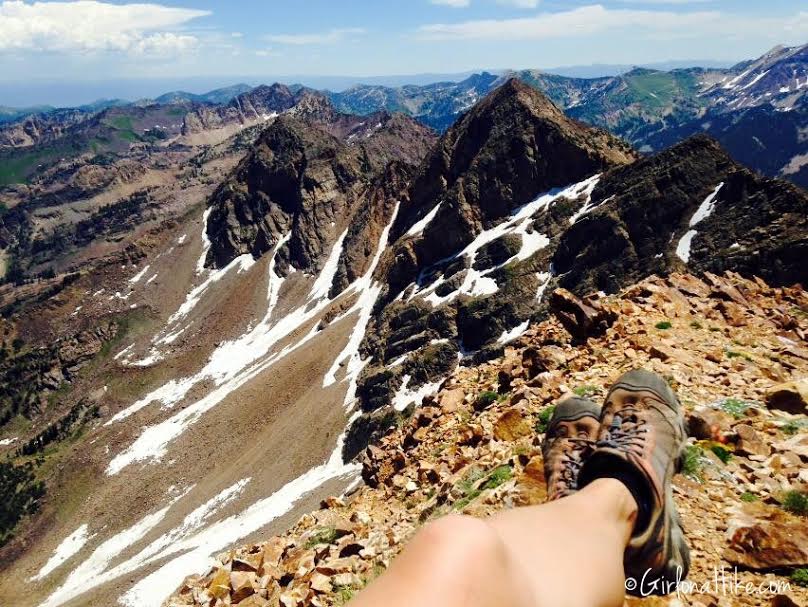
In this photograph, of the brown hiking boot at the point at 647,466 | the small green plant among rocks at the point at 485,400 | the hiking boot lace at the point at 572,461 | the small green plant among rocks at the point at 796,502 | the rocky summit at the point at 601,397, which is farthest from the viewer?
the small green plant among rocks at the point at 485,400

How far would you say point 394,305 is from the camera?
99688 mm

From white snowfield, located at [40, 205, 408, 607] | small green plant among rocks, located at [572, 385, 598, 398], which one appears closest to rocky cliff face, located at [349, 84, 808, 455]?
white snowfield, located at [40, 205, 408, 607]

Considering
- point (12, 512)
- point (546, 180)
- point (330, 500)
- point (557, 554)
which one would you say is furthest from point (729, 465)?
point (12, 512)

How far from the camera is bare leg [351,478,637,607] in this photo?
12.6 feet

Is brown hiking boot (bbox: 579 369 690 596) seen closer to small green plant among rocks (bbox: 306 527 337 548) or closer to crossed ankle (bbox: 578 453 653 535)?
crossed ankle (bbox: 578 453 653 535)

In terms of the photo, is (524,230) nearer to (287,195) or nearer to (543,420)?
Result: (543,420)

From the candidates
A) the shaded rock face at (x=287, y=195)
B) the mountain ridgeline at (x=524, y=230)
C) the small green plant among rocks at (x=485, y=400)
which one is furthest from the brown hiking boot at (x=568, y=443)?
the shaded rock face at (x=287, y=195)

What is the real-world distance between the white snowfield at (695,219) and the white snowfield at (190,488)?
168 feet

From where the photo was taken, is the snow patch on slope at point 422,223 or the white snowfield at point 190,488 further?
the snow patch on slope at point 422,223

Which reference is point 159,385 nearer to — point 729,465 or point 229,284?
point 229,284

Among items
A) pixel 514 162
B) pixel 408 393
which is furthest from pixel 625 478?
pixel 514 162

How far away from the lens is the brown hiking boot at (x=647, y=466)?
6.52m

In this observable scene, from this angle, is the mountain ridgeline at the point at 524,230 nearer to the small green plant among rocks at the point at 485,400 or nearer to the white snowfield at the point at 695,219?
the white snowfield at the point at 695,219

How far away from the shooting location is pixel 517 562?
447 centimetres
